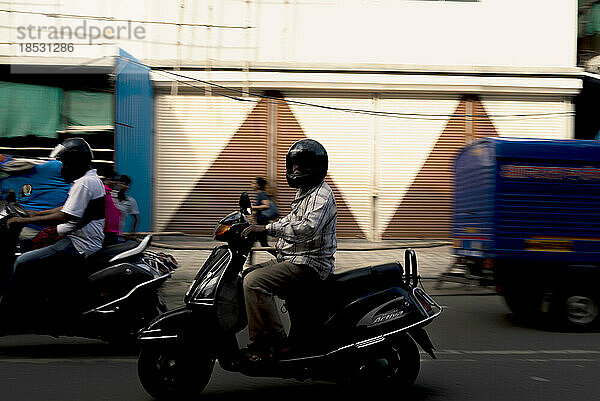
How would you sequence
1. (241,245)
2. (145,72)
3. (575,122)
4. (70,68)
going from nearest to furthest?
(241,245), (70,68), (145,72), (575,122)

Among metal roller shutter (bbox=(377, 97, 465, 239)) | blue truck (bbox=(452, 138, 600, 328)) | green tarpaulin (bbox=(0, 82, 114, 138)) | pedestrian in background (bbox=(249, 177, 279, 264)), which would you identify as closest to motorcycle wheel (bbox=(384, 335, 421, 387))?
blue truck (bbox=(452, 138, 600, 328))

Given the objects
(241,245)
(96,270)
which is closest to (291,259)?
(241,245)

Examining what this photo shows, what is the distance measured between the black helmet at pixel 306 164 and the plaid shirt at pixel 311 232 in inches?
2.7

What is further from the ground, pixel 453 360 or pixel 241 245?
pixel 241 245

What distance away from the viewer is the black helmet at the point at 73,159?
19.8 ft

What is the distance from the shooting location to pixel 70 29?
16203 millimetres

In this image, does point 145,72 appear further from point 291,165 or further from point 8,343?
point 291,165

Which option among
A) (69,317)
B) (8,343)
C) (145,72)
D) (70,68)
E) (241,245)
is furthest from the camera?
(145,72)

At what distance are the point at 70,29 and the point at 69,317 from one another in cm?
1181

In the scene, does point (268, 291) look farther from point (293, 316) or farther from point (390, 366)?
point (390, 366)

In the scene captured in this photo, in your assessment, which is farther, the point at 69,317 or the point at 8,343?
the point at 8,343

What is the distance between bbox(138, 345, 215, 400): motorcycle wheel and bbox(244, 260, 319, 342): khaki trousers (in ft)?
1.41

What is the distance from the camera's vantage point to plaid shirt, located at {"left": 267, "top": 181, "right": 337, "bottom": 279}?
15.4ft

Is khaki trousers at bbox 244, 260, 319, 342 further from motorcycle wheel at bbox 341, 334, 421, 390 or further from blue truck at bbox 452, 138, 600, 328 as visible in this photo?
blue truck at bbox 452, 138, 600, 328
